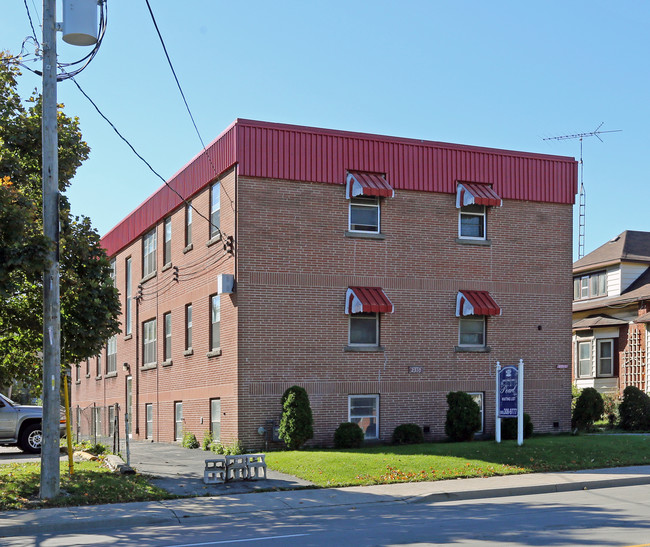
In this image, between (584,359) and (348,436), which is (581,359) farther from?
(348,436)

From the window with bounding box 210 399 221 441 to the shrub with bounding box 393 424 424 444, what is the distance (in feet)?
16.7

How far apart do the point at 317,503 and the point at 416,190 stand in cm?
1197

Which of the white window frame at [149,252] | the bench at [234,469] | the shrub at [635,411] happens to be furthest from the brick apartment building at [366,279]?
the bench at [234,469]

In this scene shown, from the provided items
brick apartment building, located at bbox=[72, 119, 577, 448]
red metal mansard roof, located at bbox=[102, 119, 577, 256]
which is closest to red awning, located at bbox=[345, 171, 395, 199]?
brick apartment building, located at bbox=[72, 119, 577, 448]

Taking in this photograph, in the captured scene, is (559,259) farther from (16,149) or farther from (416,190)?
(16,149)

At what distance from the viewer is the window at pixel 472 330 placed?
2439cm

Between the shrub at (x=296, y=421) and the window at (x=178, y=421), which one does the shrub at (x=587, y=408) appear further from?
the window at (x=178, y=421)

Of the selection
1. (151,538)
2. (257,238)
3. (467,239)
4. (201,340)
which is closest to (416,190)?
(467,239)

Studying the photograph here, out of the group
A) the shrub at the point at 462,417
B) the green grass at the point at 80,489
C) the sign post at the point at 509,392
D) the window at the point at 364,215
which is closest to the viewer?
the green grass at the point at 80,489

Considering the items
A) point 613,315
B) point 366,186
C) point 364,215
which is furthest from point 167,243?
point 613,315

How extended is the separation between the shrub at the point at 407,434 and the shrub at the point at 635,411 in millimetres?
8336

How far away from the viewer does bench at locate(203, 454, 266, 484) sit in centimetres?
1642

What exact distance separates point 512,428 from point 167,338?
12.6 metres

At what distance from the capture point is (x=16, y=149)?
17.2m
